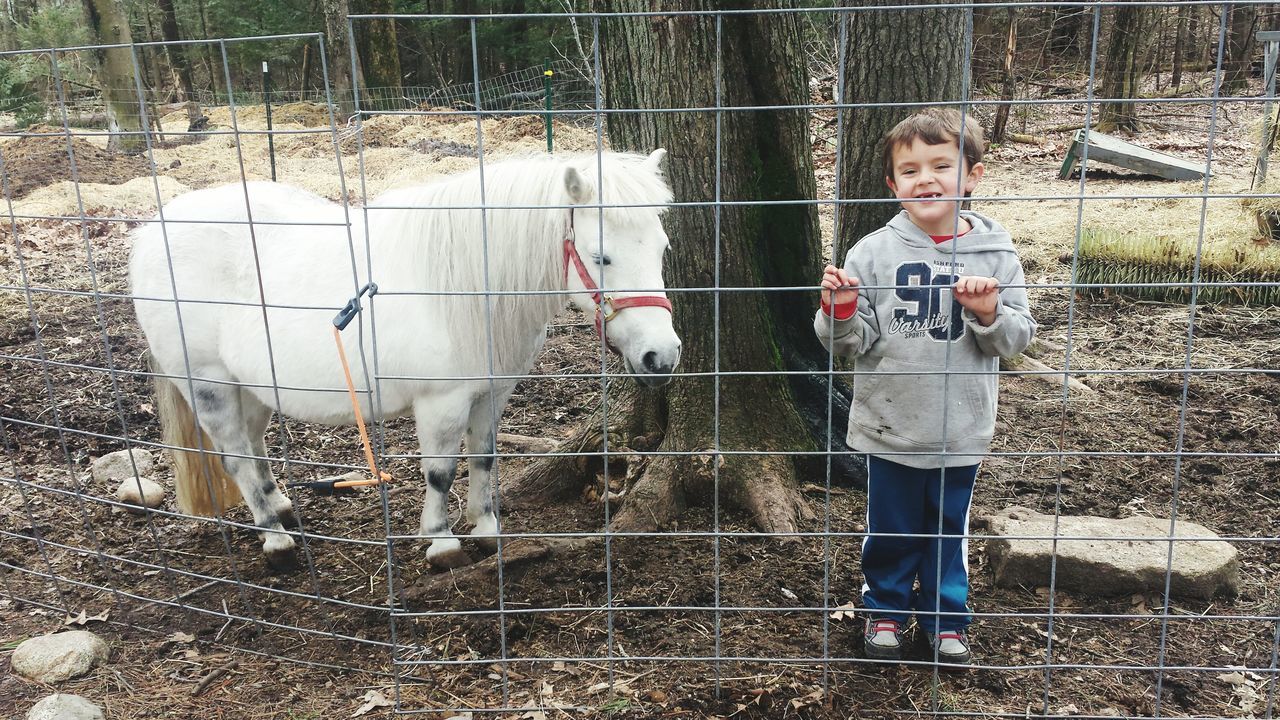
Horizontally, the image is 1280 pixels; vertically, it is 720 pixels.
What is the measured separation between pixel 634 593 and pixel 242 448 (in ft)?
5.87

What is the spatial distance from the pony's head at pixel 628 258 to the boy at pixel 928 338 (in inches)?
19.8

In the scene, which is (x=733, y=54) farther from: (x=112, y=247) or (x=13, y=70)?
(x=13, y=70)

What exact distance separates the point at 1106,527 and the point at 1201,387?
212 cm

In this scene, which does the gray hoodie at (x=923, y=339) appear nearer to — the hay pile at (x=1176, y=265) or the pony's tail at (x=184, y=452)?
the pony's tail at (x=184, y=452)

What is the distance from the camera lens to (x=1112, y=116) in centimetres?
1074

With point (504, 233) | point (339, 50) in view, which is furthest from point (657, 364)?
point (339, 50)

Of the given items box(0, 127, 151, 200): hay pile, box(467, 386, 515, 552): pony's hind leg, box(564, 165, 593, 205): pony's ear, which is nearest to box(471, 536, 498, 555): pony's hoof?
box(467, 386, 515, 552): pony's hind leg

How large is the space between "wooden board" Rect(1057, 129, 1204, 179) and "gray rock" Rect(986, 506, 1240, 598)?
22.7ft

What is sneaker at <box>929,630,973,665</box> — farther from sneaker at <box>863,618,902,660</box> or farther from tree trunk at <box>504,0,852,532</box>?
tree trunk at <box>504,0,852,532</box>

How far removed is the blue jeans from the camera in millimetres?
2723

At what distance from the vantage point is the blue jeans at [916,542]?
2.72m

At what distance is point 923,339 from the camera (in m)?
2.55

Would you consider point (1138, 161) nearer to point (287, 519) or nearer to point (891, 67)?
point (891, 67)

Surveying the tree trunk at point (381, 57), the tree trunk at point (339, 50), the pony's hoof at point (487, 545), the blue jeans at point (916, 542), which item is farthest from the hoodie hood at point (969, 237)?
the tree trunk at point (381, 57)
